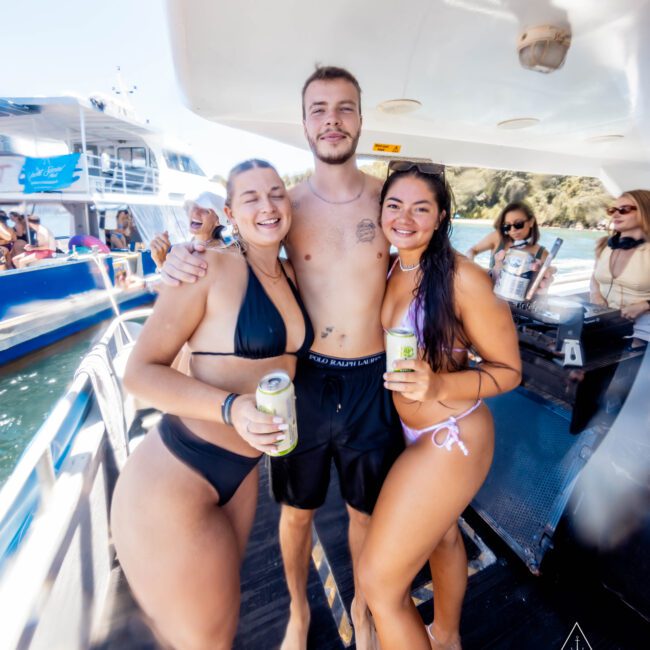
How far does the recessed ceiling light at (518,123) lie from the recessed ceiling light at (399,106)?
958mm

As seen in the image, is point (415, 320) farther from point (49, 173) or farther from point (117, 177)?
point (117, 177)

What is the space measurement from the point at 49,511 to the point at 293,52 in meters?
2.29

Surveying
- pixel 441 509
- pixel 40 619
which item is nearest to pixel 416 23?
pixel 441 509

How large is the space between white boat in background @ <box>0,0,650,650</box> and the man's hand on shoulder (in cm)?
74

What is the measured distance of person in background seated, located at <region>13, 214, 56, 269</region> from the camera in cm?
784

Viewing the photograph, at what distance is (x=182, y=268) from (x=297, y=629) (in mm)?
1656

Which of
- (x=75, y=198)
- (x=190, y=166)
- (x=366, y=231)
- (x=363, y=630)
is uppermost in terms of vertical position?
(x=190, y=166)

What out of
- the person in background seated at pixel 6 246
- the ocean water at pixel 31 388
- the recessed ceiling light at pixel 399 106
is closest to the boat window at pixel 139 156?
the person in background seated at pixel 6 246

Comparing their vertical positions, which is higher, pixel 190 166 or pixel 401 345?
pixel 190 166

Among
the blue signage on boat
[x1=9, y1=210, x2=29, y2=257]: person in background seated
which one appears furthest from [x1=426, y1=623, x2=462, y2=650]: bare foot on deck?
the blue signage on boat

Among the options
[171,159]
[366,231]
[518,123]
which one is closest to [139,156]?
[171,159]

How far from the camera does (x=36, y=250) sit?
8.09m

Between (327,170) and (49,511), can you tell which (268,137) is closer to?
(327,170)

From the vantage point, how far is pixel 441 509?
1.32 metres
